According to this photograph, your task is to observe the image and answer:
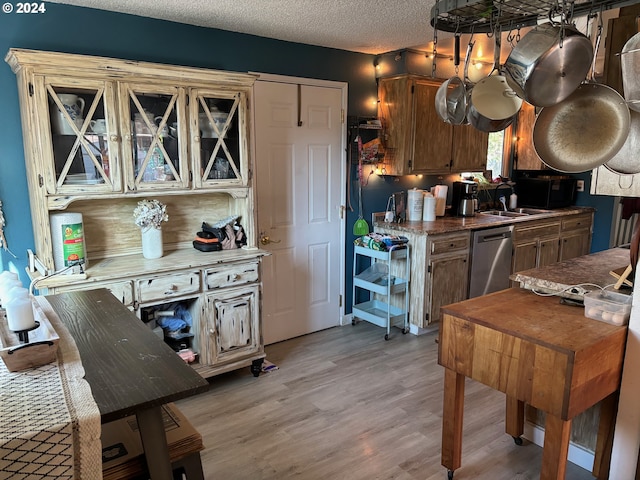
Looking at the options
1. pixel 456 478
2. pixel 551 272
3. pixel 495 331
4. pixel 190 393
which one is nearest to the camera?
pixel 190 393

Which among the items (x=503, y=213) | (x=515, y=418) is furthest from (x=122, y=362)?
(x=503, y=213)

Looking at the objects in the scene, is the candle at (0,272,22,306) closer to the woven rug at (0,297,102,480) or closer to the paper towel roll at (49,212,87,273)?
the woven rug at (0,297,102,480)

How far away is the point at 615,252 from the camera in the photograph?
3.01m

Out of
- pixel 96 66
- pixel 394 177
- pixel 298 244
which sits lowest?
pixel 298 244

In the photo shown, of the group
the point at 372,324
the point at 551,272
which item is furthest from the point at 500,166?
the point at 551,272

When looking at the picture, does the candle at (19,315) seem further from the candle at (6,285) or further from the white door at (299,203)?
the white door at (299,203)

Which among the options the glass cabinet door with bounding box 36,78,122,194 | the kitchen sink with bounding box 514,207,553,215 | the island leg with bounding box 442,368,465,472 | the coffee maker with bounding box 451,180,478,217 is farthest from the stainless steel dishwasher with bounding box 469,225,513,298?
the glass cabinet door with bounding box 36,78,122,194

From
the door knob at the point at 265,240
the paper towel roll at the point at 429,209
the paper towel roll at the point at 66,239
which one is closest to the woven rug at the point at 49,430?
the paper towel roll at the point at 66,239

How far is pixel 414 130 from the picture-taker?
4.05 meters

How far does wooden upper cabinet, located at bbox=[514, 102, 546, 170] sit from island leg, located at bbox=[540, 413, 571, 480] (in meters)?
4.09

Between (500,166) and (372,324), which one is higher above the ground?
(500,166)

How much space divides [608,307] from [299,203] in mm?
2453

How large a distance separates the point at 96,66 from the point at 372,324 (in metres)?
3.05

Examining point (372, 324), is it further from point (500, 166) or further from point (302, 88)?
point (500, 166)
